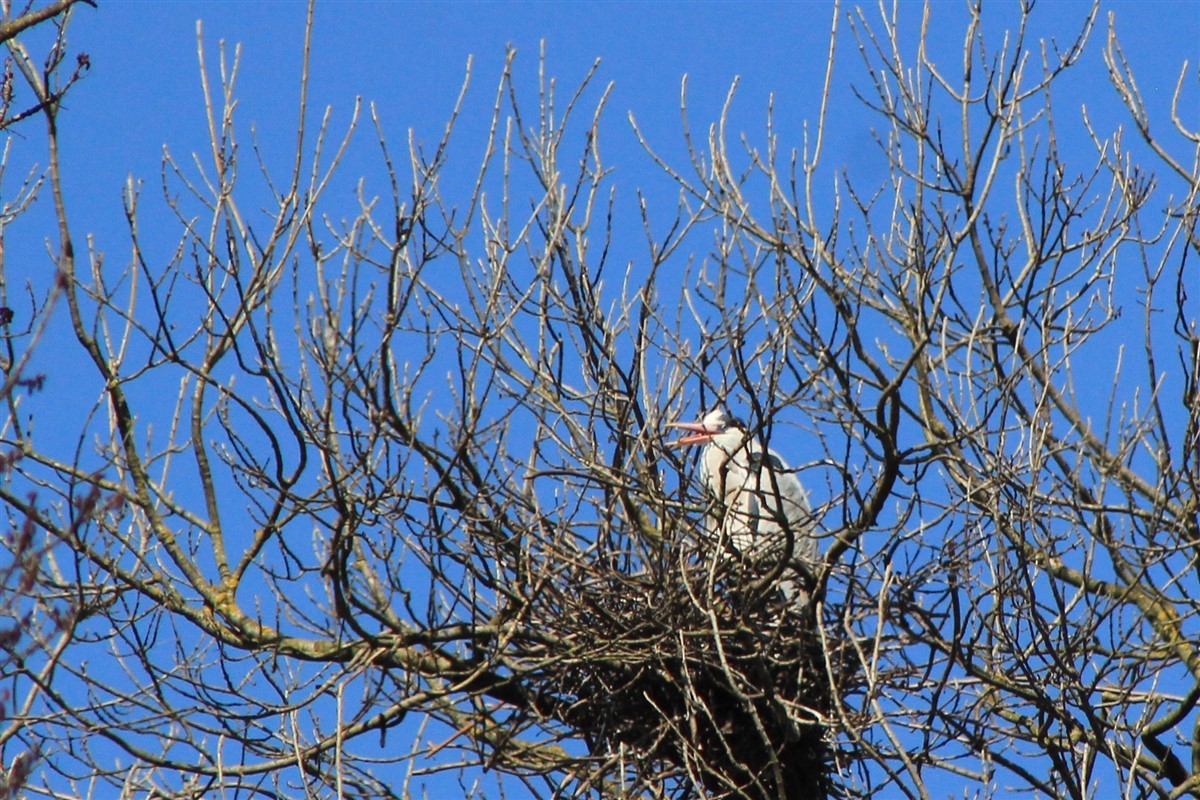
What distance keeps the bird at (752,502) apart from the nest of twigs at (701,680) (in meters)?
0.12

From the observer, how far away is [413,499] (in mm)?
4402

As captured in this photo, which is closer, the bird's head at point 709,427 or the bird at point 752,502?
the bird at point 752,502

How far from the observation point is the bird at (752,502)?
4.39 m

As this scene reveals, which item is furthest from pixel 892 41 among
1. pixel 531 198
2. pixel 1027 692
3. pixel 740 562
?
pixel 1027 692

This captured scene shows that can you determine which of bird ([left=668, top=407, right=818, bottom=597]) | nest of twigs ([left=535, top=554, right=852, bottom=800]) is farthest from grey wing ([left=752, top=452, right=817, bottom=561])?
nest of twigs ([left=535, top=554, right=852, bottom=800])

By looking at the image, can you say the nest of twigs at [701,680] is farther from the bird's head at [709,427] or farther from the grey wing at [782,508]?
the bird's head at [709,427]

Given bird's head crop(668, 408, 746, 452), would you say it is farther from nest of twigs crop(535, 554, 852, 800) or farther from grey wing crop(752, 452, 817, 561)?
nest of twigs crop(535, 554, 852, 800)

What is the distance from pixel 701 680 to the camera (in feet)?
16.4

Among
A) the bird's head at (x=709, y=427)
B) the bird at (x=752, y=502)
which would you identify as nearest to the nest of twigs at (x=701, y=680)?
the bird at (x=752, y=502)

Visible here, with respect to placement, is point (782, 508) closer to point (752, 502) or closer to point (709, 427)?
point (709, 427)

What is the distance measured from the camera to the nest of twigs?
186 inches

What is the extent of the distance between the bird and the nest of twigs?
0.41 ft

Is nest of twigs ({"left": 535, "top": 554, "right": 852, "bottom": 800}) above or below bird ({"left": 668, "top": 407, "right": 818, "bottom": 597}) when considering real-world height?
below

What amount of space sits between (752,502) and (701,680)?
1.40 metres
